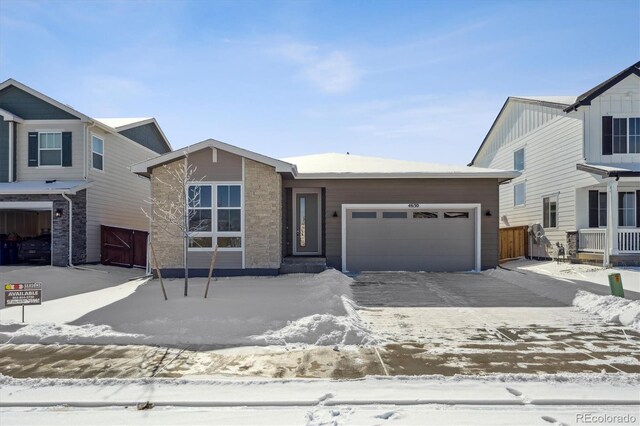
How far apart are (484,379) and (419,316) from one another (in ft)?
9.78

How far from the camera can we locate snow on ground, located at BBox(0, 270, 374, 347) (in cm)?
617

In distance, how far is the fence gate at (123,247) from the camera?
1459 centimetres

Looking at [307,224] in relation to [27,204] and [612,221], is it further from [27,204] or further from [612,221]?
[612,221]

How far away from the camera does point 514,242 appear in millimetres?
18891

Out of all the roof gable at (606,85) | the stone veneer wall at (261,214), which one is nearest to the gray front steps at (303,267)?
the stone veneer wall at (261,214)

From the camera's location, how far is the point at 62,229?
13656 millimetres

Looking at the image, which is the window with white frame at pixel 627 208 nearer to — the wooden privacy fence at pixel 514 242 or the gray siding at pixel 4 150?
the wooden privacy fence at pixel 514 242

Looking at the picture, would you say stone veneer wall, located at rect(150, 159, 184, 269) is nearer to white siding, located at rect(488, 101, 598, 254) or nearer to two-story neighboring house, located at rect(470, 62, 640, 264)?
two-story neighboring house, located at rect(470, 62, 640, 264)

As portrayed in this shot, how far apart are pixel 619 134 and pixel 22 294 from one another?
18.8 meters

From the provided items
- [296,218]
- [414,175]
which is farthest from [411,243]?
[296,218]

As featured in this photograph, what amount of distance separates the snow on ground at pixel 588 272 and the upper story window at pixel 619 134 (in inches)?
175

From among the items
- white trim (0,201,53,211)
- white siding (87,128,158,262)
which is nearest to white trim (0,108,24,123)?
white siding (87,128,158,262)

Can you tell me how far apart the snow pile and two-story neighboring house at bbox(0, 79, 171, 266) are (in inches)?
592

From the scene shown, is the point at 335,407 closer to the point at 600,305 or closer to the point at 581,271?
the point at 600,305
